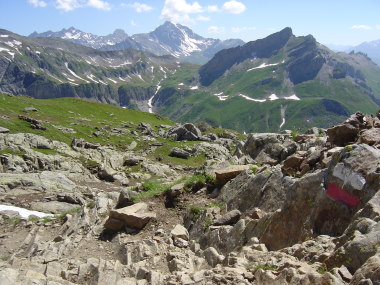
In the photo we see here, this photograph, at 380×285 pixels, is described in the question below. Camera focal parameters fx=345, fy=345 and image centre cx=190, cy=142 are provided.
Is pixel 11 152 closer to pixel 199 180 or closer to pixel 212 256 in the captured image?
pixel 199 180

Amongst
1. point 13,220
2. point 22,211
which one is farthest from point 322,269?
point 22,211

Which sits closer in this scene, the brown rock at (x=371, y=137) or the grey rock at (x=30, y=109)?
the brown rock at (x=371, y=137)

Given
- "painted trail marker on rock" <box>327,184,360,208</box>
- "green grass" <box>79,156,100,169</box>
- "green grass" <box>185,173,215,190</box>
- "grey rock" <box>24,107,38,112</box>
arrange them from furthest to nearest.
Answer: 1. "grey rock" <box>24,107,38,112</box>
2. "green grass" <box>79,156,100,169</box>
3. "green grass" <box>185,173,215,190</box>
4. "painted trail marker on rock" <box>327,184,360,208</box>

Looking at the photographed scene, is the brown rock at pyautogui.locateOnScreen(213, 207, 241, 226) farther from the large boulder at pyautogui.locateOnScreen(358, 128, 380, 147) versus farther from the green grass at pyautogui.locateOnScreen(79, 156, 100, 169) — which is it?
the green grass at pyautogui.locateOnScreen(79, 156, 100, 169)

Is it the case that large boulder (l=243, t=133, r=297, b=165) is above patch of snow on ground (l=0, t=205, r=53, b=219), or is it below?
above

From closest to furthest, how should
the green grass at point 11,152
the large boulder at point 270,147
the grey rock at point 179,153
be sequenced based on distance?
the large boulder at point 270,147 → the green grass at point 11,152 → the grey rock at point 179,153

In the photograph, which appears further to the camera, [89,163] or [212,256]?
[89,163]

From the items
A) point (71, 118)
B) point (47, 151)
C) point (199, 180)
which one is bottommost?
point (47, 151)

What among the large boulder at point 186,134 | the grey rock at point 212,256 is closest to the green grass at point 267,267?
the grey rock at point 212,256

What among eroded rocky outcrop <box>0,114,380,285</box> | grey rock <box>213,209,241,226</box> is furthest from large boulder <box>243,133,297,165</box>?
grey rock <box>213,209,241,226</box>

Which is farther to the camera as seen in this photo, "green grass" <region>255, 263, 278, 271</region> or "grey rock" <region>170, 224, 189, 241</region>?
"grey rock" <region>170, 224, 189, 241</region>

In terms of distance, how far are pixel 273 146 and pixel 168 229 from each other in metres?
12.4

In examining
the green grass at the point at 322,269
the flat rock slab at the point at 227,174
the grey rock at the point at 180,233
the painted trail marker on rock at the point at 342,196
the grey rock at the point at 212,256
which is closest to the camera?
the green grass at the point at 322,269

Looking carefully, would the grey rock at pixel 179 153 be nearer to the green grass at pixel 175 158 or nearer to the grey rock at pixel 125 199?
the green grass at pixel 175 158
